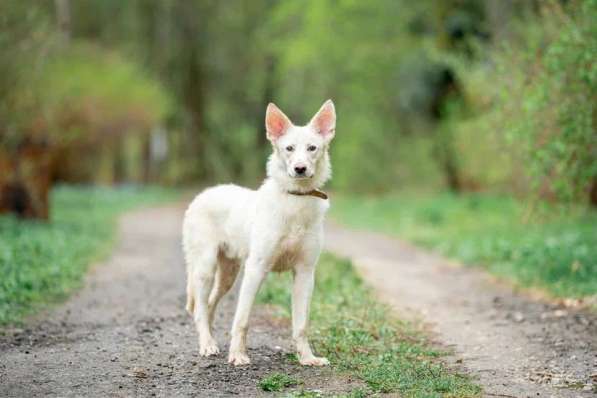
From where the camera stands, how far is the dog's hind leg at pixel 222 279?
297 inches

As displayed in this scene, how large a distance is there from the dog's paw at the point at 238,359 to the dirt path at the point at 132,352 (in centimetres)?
6

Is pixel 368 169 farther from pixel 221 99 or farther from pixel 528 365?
pixel 528 365

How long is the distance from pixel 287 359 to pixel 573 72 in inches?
229

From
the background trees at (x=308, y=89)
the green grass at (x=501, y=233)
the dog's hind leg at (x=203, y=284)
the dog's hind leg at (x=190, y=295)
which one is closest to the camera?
the dog's hind leg at (x=203, y=284)

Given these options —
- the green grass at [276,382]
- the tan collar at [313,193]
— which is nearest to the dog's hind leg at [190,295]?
the tan collar at [313,193]

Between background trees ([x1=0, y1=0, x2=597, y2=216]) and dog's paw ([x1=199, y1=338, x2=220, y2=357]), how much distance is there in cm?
530

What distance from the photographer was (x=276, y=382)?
590 cm

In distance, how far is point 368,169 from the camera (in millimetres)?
30062

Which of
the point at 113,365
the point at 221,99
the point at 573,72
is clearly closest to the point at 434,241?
the point at 573,72

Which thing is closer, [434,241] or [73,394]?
[73,394]

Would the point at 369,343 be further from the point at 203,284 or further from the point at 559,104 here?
the point at 559,104

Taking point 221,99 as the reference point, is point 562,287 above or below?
below

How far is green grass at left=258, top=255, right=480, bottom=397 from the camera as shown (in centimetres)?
592

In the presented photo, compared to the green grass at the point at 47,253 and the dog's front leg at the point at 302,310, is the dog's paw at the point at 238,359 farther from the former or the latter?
the green grass at the point at 47,253
